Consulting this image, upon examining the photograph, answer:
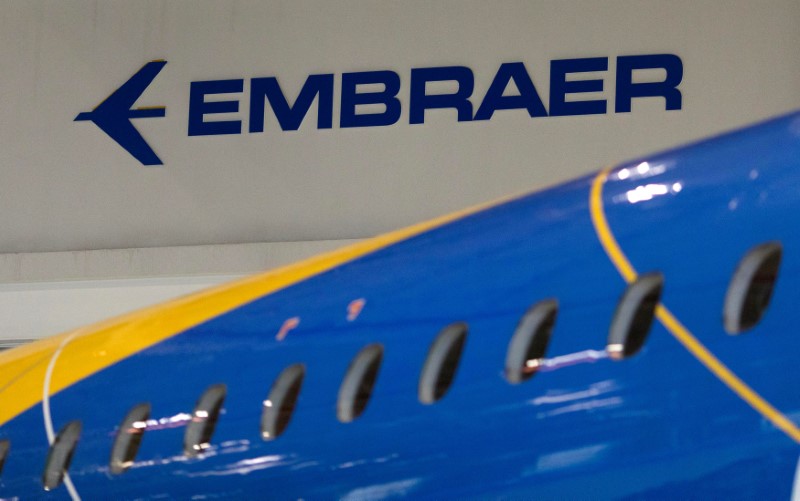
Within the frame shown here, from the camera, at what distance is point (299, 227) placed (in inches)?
477

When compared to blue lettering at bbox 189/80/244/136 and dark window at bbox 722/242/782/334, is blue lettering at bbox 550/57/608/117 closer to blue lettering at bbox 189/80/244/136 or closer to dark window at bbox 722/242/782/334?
blue lettering at bbox 189/80/244/136

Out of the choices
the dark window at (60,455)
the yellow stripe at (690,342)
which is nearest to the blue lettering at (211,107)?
the dark window at (60,455)

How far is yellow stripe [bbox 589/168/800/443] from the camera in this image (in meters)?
3.15

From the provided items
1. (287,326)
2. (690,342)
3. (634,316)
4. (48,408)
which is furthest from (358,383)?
(48,408)

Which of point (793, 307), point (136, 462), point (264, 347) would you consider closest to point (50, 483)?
point (136, 462)

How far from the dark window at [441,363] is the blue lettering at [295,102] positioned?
865cm

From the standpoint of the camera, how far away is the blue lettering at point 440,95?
1204cm

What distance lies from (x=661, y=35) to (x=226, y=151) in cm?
420

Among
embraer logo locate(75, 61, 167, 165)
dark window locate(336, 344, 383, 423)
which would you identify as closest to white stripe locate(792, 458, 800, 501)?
dark window locate(336, 344, 383, 423)

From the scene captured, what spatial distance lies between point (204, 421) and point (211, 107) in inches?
333

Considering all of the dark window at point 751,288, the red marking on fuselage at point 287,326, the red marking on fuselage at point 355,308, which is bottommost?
the red marking on fuselage at point 287,326

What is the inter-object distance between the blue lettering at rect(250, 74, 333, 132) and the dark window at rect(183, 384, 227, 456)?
8.00m

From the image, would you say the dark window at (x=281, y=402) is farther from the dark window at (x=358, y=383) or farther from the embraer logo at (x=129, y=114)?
the embraer logo at (x=129, y=114)

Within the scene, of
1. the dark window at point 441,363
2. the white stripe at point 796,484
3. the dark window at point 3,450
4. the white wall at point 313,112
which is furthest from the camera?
the white wall at point 313,112
